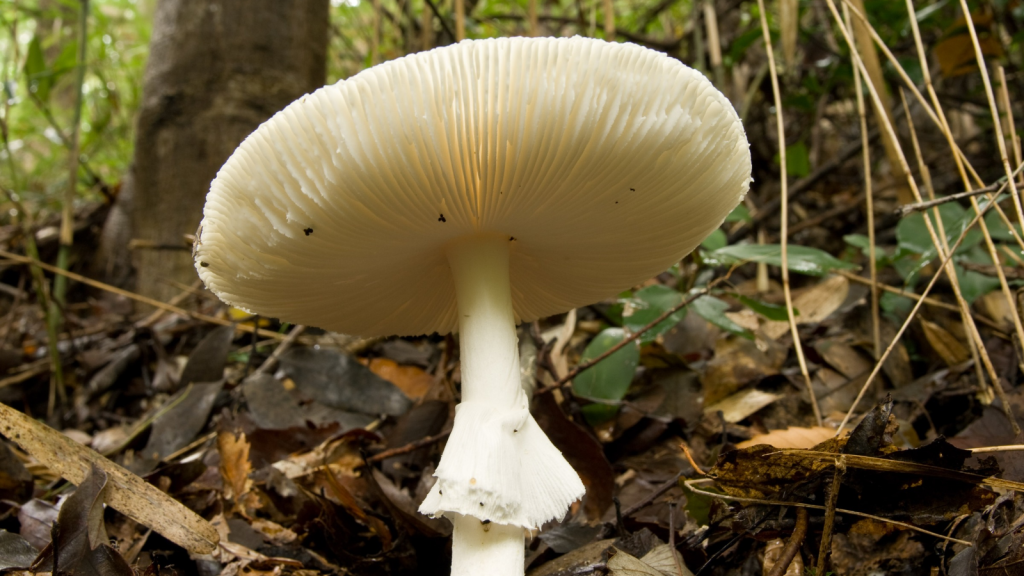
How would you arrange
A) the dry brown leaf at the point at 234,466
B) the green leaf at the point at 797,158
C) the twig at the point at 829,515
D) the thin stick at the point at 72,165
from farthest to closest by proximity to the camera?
the green leaf at the point at 797,158 < the thin stick at the point at 72,165 < the dry brown leaf at the point at 234,466 < the twig at the point at 829,515

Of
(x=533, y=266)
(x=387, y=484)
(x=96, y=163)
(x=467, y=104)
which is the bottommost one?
(x=387, y=484)

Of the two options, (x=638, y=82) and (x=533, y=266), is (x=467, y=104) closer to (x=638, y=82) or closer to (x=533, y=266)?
(x=638, y=82)

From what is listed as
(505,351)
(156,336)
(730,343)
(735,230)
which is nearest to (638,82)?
(505,351)

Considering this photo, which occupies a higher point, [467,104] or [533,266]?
[467,104]

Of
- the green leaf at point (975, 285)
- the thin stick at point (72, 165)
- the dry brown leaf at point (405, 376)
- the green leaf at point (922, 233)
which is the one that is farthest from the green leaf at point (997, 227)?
the thin stick at point (72, 165)

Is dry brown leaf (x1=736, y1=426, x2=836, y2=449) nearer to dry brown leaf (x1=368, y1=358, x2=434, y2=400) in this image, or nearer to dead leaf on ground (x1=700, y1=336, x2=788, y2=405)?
dead leaf on ground (x1=700, y1=336, x2=788, y2=405)

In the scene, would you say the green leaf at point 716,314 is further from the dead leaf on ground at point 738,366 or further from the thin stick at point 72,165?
the thin stick at point 72,165

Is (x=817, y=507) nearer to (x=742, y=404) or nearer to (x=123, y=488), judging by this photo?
(x=742, y=404)

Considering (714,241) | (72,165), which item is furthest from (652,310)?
(72,165)
